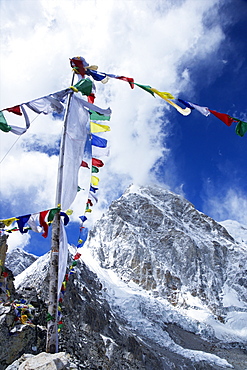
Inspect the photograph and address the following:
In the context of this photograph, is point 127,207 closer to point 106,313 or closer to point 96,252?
point 96,252

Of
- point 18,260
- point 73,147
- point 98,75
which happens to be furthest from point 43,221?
point 18,260

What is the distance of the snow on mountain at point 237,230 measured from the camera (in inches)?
5263

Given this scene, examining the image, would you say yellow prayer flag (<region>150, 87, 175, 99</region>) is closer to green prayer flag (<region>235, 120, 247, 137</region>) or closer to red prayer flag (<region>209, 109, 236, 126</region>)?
red prayer flag (<region>209, 109, 236, 126</region>)

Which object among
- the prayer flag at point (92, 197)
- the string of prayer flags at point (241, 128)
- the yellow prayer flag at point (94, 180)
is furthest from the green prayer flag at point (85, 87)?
the prayer flag at point (92, 197)

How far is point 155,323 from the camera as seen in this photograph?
201 feet

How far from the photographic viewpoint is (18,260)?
124 metres

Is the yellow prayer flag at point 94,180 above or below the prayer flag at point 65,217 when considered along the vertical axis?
above

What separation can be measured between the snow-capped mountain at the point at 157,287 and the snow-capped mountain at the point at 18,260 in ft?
114

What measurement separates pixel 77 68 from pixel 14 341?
10.2 metres

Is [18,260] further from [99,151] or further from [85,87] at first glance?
[85,87]

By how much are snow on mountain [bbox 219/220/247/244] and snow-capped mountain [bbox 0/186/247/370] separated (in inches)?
802

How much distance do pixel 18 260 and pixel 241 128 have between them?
13226 centimetres

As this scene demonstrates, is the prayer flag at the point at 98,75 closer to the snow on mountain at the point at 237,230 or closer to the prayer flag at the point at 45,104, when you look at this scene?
the prayer flag at the point at 45,104

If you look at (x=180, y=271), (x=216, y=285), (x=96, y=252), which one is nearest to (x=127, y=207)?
(x=96, y=252)
